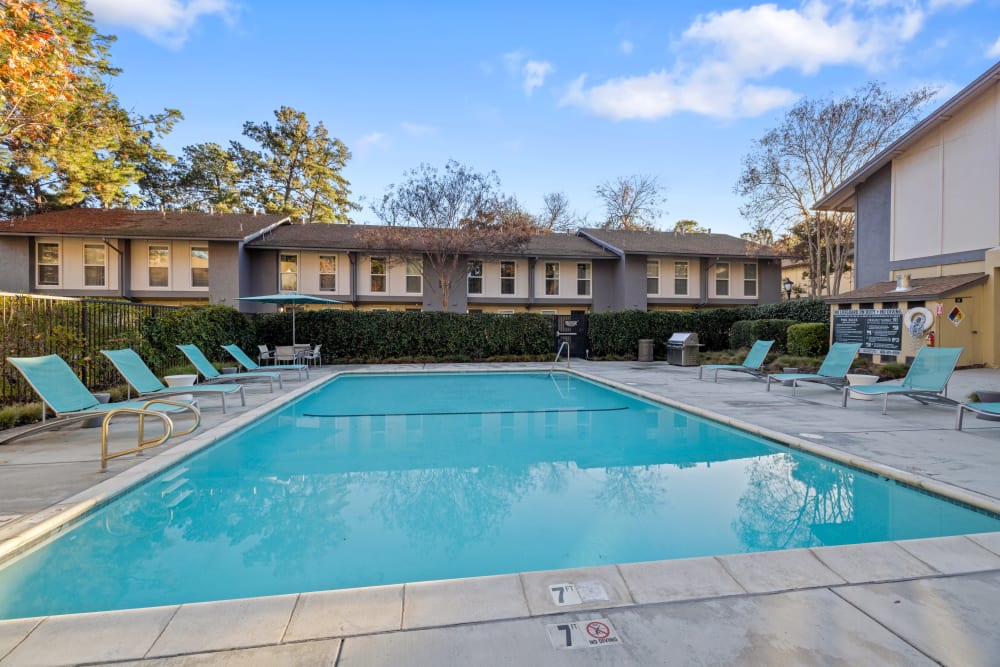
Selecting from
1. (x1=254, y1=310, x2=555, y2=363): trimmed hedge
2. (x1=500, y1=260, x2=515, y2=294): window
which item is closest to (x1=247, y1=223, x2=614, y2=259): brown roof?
(x1=500, y1=260, x2=515, y2=294): window

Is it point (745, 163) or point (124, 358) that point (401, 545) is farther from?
point (745, 163)

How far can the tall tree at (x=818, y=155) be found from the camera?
62.8 feet

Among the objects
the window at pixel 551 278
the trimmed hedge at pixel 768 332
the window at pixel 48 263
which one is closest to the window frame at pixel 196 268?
the window at pixel 48 263

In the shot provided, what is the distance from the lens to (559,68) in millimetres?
16547

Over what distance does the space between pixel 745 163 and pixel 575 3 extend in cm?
1329

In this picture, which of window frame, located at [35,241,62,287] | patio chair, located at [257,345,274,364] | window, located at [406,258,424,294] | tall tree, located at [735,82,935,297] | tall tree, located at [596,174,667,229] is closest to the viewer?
patio chair, located at [257,345,274,364]

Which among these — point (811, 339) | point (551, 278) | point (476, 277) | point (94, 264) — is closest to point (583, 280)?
point (551, 278)

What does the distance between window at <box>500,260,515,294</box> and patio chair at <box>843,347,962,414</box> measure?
17.0 metres

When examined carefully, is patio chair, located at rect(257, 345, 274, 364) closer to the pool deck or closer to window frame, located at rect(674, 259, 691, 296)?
the pool deck

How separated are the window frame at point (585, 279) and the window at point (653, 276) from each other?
A: 9.29 feet

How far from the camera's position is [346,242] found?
22094 millimetres

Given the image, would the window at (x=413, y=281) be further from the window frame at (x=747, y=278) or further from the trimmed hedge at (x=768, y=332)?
the window frame at (x=747, y=278)

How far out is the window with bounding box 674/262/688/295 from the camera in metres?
25.0

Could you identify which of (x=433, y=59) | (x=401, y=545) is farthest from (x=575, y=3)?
(x=401, y=545)
